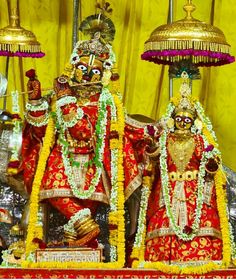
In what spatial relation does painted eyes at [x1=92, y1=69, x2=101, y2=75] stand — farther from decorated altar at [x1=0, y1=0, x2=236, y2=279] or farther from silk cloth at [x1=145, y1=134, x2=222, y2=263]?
silk cloth at [x1=145, y1=134, x2=222, y2=263]

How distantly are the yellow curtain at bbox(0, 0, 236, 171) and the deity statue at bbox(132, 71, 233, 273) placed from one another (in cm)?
113

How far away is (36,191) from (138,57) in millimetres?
1678

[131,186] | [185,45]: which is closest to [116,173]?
[131,186]

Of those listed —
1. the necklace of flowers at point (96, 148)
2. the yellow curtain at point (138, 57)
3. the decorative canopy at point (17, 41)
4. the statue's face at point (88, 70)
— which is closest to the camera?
the necklace of flowers at point (96, 148)

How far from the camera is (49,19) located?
362 inches

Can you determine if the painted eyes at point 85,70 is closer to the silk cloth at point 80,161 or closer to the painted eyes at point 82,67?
the painted eyes at point 82,67

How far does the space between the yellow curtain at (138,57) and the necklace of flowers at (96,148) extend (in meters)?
1.16

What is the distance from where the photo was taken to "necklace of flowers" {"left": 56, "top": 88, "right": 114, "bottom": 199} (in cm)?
782

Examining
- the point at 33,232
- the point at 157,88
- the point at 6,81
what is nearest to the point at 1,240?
the point at 33,232

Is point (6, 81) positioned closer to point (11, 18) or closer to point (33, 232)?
point (11, 18)

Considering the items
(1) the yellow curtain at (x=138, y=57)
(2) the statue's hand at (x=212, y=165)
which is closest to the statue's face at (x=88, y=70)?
(2) the statue's hand at (x=212, y=165)

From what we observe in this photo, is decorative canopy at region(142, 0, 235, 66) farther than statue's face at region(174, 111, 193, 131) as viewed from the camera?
Yes

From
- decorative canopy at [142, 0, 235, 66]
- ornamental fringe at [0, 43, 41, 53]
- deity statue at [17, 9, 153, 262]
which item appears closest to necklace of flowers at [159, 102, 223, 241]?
deity statue at [17, 9, 153, 262]

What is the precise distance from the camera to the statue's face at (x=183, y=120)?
7828 mm
